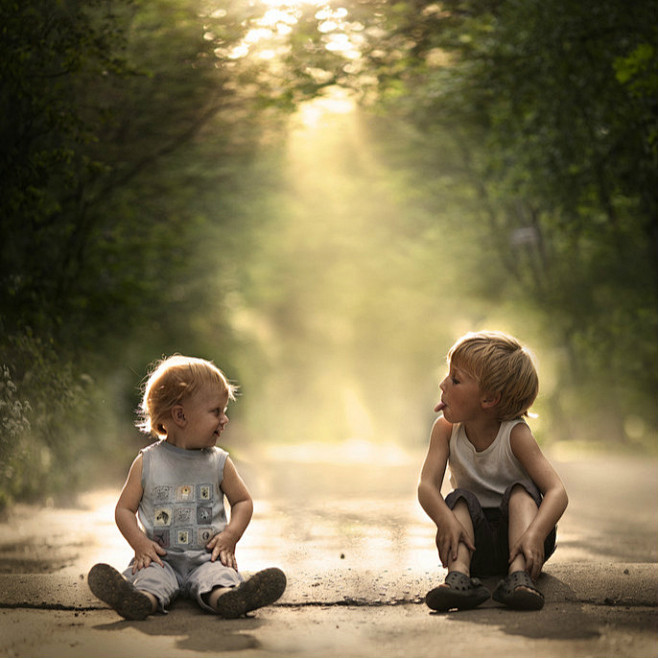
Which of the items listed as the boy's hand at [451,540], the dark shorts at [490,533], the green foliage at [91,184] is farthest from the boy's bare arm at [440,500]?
the green foliage at [91,184]

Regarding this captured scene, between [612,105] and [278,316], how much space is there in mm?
27927

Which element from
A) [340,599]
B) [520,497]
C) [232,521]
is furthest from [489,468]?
[232,521]

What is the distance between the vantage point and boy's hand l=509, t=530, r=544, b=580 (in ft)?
13.4

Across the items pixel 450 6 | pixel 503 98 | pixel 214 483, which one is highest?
pixel 450 6

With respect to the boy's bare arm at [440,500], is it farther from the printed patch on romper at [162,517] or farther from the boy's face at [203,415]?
the printed patch on romper at [162,517]

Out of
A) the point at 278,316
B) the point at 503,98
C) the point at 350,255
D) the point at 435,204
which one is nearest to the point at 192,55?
the point at 503,98

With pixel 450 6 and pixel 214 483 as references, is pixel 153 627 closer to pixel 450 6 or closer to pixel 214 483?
pixel 214 483

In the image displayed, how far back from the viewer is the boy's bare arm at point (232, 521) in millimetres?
4230

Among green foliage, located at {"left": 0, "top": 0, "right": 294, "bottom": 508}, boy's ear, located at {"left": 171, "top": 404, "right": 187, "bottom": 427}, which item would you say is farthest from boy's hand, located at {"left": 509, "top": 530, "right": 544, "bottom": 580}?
green foliage, located at {"left": 0, "top": 0, "right": 294, "bottom": 508}

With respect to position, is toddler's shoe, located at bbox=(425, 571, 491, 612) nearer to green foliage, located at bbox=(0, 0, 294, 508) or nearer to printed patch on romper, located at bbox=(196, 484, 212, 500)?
printed patch on romper, located at bbox=(196, 484, 212, 500)

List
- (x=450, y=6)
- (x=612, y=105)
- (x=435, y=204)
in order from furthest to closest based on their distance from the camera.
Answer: (x=435, y=204) < (x=450, y=6) < (x=612, y=105)

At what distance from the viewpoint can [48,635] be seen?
3.74 metres

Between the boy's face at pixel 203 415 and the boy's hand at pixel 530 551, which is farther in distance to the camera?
the boy's face at pixel 203 415

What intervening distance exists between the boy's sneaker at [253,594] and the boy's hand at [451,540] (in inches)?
28.9
